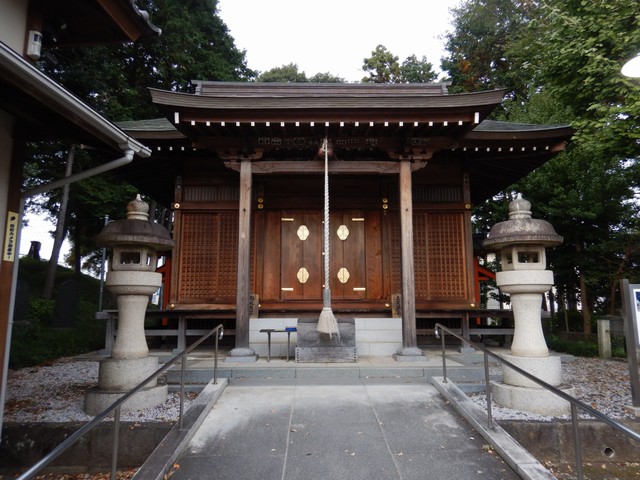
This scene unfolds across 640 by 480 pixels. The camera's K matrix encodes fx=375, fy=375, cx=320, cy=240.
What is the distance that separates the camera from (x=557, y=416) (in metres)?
4.27

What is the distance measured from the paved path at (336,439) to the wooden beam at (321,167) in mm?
3903

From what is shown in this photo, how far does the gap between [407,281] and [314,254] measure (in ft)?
9.04

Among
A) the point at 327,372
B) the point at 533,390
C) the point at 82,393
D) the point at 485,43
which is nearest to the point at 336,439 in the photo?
the point at 327,372

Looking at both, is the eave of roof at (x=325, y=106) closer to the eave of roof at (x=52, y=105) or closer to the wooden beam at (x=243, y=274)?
the wooden beam at (x=243, y=274)

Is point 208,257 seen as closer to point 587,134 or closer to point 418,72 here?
point 587,134

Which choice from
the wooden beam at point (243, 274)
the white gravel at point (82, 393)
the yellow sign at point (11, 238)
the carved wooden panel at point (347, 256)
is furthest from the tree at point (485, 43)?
the yellow sign at point (11, 238)

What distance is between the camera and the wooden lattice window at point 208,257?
27.5ft

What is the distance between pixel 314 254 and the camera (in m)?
8.88

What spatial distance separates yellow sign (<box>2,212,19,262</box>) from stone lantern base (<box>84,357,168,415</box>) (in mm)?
1571

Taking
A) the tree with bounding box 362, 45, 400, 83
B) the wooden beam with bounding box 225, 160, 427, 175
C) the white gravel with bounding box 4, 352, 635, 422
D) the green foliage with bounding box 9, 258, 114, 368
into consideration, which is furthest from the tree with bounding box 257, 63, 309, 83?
the white gravel with bounding box 4, 352, 635, 422

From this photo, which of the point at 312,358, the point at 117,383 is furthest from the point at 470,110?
the point at 117,383

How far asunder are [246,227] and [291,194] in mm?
2411

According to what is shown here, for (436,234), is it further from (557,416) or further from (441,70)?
(441,70)

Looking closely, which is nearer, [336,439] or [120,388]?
[336,439]
